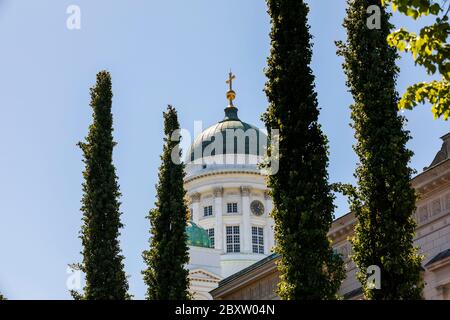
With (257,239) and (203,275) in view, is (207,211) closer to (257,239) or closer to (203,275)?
(257,239)

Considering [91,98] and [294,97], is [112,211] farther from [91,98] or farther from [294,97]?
[294,97]

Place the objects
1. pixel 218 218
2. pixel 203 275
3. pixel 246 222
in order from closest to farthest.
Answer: pixel 203 275, pixel 218 218, pixel 246 222

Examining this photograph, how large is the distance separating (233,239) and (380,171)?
62.7 meters

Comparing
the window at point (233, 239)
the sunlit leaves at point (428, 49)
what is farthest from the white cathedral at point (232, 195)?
the sunlit leaves at point (428, 49)

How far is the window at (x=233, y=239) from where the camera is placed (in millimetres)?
84875

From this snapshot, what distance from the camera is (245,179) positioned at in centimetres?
8525

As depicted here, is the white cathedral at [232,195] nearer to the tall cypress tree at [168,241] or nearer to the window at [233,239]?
the window at [233,239]

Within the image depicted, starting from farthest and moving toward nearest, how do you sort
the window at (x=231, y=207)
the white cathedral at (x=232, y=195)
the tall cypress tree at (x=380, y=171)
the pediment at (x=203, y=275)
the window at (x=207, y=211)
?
the window at (x=231, y=207) → the window at (x=207, y=211) → the white cathedral at (x=232, y=195) → the pediment at (x=203, y=275) → the tall cypress tree at (x=380, y=171)

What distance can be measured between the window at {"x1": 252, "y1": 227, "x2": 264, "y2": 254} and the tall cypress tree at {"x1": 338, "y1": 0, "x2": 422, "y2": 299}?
61.3 meters

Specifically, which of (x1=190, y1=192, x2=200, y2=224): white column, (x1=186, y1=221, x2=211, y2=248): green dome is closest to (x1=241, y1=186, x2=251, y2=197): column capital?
(x1=190, y1=192, x2=200, y2=224): white column

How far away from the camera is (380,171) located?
75.5 feet

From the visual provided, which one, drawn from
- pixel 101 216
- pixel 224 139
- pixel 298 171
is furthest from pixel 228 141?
pixel 298 171

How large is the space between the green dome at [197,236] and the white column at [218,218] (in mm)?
5581
